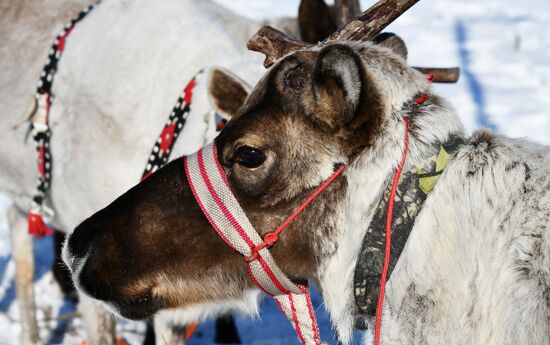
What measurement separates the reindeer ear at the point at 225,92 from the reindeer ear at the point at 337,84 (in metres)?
1.14

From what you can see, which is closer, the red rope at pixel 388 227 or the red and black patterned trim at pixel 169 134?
the red rope at pixel 388 227

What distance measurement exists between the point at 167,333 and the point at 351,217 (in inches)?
80.9

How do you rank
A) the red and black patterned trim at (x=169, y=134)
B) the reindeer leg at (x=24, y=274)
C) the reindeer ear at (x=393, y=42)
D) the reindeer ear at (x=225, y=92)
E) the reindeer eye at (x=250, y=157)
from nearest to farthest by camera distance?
the reindeer eye at (x=250, y=157)
the reindeer ear at (x=393, y=42)
the reindeer ear at (x=225, y=92)
the red and black patterned trim at (x=169, y=134)
the reindeer leg at (x=24, y=274)

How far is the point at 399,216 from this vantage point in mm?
2117

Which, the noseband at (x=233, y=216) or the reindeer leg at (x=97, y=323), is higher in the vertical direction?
the noseband at (x=233, y=216)

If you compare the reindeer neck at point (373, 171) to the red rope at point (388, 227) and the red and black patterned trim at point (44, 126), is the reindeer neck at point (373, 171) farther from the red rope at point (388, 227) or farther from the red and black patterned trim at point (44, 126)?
the red and black patterned trim at point (44, 126)

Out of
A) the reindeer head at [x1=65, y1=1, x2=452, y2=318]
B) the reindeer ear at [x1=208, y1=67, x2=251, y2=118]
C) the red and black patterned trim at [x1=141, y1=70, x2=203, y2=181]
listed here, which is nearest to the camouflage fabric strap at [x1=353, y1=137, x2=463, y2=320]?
the reindeer head at [x1=65, y1=1, x2=452, y2=318]

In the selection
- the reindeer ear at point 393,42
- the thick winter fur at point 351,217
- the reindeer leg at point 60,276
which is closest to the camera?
the thick winter fur at point 351,217

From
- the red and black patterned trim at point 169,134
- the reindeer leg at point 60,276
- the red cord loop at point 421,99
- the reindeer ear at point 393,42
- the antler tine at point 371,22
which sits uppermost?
the antler tine at point 371,22

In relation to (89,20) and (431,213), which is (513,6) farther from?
(431,213)

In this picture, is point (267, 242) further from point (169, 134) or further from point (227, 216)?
point (169, 134)

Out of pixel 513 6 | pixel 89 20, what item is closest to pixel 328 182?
pixel 89 20

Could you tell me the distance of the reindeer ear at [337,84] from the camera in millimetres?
2115

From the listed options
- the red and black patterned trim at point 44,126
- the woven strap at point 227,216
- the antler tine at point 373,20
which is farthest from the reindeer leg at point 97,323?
the antler tine at point 373,20
